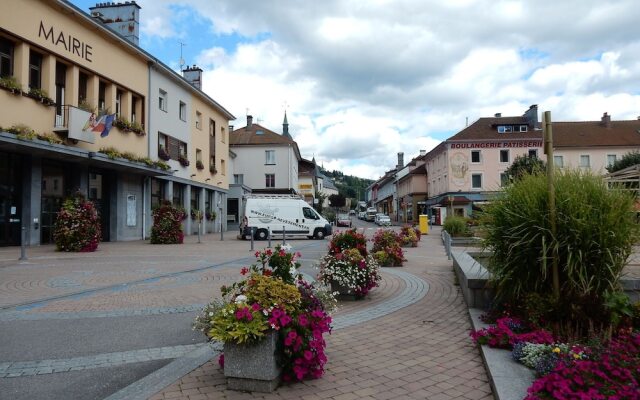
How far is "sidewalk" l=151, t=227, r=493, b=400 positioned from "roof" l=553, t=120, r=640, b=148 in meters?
52.6

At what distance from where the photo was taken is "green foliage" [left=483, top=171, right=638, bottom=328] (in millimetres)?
4863

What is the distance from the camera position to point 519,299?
213 inches

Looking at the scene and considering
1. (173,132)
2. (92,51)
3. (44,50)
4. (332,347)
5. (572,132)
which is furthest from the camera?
(572,132)

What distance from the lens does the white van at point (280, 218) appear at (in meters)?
27.3

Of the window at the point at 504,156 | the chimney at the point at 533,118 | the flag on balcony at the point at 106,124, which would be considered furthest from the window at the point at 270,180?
the flag on balcony at the point at 106,124

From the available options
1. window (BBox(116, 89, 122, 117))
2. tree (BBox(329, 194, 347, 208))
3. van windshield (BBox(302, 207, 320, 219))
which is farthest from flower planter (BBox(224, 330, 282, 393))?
tree (BBox(329, 194, 347, 208))

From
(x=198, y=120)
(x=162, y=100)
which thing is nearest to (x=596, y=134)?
(x=198, y=120)

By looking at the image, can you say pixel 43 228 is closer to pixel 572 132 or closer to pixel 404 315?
pixel 404 315

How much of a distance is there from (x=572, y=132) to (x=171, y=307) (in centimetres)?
5968

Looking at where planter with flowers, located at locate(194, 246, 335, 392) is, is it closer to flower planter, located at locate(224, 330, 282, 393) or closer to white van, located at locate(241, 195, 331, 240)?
flower planter, located at locate(224, 330, 282, 393)

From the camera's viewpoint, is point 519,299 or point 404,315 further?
point 404,315

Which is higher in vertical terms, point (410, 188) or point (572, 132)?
point (572, 132)

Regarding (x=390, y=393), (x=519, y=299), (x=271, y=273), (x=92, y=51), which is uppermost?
(x=92, y=51)

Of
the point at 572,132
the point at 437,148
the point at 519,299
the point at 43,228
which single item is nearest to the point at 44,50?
the point at 43,228
